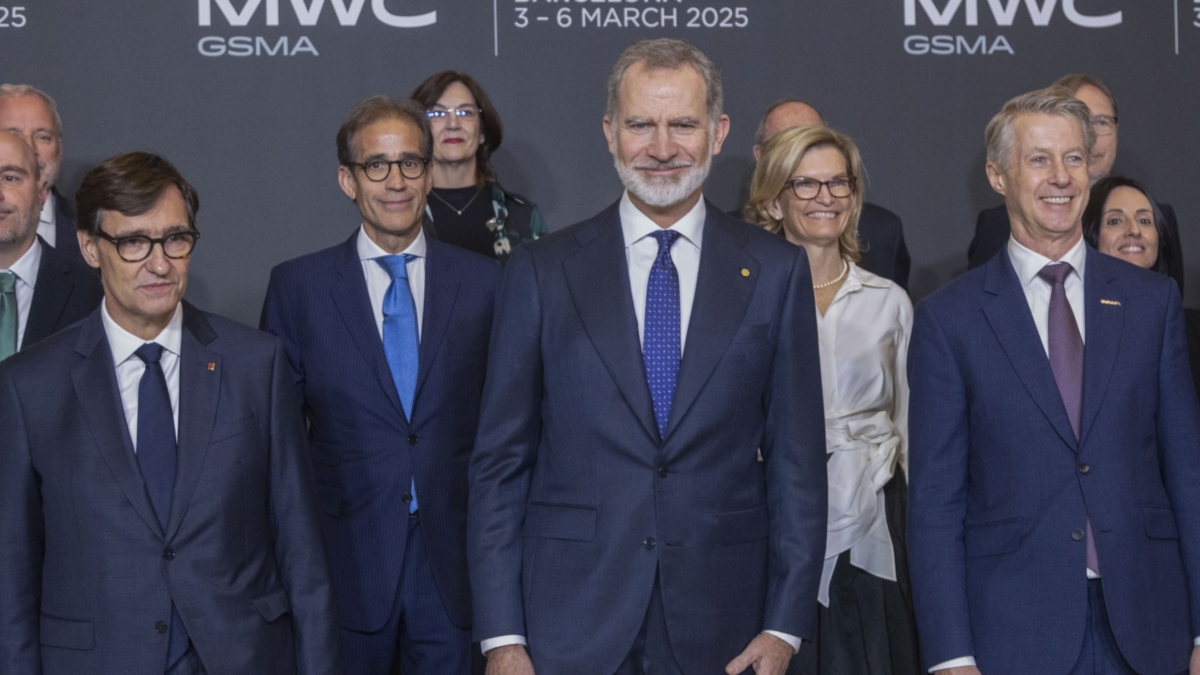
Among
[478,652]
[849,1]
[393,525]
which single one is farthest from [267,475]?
[849,1]

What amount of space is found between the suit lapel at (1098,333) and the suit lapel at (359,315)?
156cm

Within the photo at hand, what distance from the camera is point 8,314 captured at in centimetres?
368

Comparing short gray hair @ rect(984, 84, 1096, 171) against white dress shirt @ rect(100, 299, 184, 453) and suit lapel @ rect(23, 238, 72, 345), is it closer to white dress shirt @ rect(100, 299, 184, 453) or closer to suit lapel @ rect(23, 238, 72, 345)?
white dress shirt @ rect(100, 299, 184, 453)

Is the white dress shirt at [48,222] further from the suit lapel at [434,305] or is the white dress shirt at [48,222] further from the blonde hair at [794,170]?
the blonde hair at [794,170]

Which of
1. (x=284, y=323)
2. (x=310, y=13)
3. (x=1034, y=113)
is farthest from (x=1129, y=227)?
(x=310, y=13)

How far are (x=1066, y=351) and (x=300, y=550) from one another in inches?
63.0

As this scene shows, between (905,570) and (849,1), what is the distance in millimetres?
2550

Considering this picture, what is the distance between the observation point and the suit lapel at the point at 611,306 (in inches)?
107

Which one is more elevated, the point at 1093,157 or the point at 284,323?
the point at 1093,157

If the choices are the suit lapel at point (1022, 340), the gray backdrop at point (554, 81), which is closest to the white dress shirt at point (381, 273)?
the suit lapel at point (1022, 340)

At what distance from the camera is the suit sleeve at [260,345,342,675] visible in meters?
2.86

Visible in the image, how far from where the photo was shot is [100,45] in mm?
5340

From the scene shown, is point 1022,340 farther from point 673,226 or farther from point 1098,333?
point 673,226

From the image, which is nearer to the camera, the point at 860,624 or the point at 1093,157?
the point at 860,624
